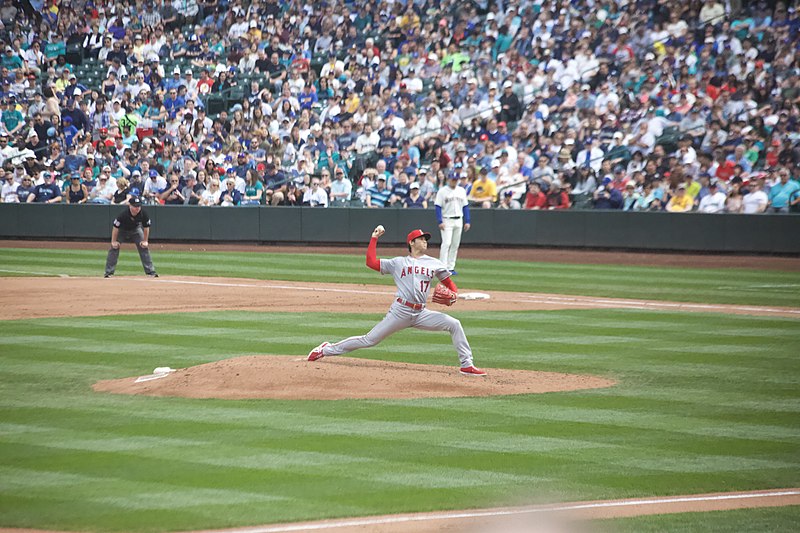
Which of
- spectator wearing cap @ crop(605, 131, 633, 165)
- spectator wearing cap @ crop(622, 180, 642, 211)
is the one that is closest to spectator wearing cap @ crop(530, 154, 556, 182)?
spectator wearing cap @ crop(605, 131, 633, 165)

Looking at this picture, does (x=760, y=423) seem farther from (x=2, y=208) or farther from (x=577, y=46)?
(x=2, y=208)

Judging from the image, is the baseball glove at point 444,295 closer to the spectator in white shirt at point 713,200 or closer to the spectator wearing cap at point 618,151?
the spectator in white shirt at point 713,200

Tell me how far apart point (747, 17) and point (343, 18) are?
468 inches

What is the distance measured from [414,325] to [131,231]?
1113cm

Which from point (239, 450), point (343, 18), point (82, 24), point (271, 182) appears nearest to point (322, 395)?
point (239, 450)

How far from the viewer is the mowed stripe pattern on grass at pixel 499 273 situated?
1964cm

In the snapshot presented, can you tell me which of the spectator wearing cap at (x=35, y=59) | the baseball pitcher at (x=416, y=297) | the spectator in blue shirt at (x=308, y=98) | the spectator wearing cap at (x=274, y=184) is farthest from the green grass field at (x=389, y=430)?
the spectator wearing cap at (x=35, y=59)

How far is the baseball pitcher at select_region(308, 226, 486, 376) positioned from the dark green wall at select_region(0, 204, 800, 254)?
14.8 meters

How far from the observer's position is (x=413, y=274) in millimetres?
11266

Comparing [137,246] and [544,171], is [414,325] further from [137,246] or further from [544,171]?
[544,171]

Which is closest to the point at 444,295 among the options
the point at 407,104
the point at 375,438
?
the point at 375,438

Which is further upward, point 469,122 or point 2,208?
point 469,122

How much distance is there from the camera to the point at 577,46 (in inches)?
1132

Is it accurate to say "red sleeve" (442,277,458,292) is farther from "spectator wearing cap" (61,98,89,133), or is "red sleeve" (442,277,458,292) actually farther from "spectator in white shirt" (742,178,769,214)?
"spectator wearing cap" (61,98,89,133)
